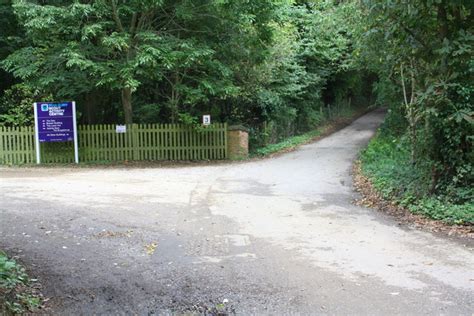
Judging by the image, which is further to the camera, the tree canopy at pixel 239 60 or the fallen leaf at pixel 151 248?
the tree canopy at pixel 239 60

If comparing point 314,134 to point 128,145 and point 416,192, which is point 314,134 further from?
point 416,192

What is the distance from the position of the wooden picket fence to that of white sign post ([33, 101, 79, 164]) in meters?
0.42

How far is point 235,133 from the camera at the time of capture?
18312 millimetres

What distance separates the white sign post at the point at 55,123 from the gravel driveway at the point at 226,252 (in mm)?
5055

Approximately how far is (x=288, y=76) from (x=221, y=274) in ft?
57.2

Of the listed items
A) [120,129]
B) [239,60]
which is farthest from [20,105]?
[239,60]

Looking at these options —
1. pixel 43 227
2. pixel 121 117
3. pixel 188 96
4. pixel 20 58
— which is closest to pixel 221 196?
pixel 43 227

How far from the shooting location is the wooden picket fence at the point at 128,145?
56.5ft

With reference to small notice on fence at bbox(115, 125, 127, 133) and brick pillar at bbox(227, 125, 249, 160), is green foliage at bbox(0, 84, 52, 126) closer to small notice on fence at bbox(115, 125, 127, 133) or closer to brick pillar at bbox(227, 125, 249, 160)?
small notice on fence at bbox(115, 125, 127, 133)

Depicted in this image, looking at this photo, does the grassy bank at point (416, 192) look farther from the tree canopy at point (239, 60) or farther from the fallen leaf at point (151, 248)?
the fallen leaf at point (151, 248)

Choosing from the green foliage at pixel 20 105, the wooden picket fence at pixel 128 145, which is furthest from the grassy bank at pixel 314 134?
the green foliage at pixel 20 105

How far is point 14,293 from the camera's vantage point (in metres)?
4.43

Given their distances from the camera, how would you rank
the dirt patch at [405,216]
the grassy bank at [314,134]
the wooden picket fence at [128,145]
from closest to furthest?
1. the dirt patch at [405,216]
2. the wooden picket fence at [128,145]
3. the grassy bank at [314,134]

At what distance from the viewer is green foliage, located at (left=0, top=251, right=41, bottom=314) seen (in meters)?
4.14
